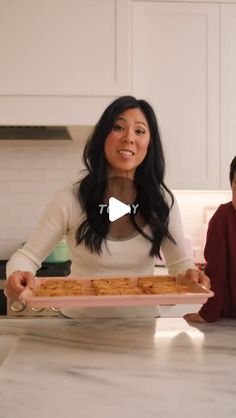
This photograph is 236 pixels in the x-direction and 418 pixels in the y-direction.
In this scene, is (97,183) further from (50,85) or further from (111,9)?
(111,9)

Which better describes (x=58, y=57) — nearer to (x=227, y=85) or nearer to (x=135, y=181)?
(x=227, y=85)

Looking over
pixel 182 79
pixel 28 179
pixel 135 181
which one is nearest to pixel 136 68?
pixel 182 79

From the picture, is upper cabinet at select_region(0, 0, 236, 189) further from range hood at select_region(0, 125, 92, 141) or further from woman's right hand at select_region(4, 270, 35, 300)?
woman's right hand at select_region(4, 270, 35, 300)

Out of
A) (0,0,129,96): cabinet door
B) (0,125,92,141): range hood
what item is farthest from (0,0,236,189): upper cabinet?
(0,125,92,141): range hood

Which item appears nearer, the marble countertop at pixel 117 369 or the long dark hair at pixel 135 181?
the marble countertop at pixel 117 369

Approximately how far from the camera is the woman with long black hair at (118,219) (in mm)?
1235

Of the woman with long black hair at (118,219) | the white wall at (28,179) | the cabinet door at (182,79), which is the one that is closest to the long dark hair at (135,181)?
the woman with long black hair at (118,219)

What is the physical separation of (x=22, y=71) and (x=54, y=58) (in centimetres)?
16

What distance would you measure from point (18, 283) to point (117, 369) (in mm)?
313

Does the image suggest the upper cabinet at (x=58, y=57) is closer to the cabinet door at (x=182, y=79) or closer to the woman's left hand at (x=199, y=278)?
the cabinet door at (x=182, y=79)

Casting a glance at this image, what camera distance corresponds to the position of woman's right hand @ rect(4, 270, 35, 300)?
96cm

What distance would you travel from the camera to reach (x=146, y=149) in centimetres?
130

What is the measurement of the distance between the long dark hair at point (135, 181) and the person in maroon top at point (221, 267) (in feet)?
0.57

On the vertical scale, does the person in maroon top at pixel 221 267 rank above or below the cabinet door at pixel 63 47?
below
